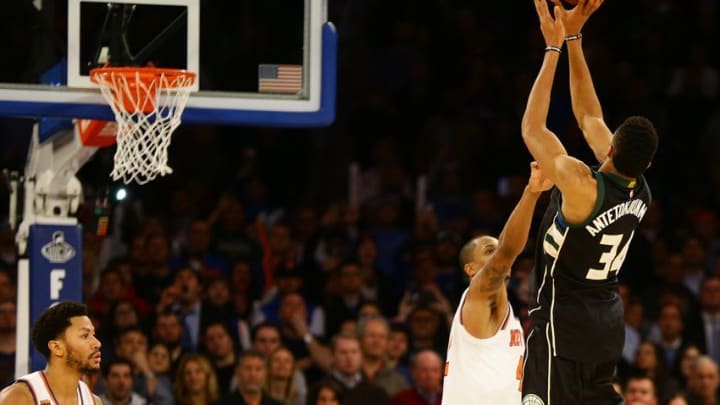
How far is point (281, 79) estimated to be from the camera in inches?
320

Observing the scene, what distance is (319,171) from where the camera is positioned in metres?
14.3

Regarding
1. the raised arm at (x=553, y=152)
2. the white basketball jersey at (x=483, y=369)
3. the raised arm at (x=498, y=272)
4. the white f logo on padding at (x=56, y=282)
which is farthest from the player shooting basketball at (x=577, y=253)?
the white f logo on padding at (x=56, y=282)

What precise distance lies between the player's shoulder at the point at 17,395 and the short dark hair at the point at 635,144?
3122 mm

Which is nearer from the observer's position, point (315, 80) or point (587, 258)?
point (587, 258)

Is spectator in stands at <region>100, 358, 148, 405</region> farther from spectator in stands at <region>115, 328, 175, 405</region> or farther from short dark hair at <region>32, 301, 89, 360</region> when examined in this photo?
short dark hair at <region>32, 301, 89, 360</region>

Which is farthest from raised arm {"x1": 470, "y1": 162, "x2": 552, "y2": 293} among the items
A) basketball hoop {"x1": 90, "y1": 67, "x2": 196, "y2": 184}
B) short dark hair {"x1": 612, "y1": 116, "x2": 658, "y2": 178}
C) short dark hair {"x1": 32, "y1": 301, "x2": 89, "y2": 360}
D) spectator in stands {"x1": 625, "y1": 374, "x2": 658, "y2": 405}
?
spectator in stands {"x1": 625, "y1": 374, "x2": 658, "y2": 405}

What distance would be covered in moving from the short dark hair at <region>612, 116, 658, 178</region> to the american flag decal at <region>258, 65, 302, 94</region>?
251 centimetres

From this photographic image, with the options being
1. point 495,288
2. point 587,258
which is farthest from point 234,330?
point 587,258

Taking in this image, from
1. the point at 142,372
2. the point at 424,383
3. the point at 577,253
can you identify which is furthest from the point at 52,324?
the point at 424,383

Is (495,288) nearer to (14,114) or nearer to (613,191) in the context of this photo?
(613,191)

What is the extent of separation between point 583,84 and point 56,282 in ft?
12.1

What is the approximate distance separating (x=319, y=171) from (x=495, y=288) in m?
7.43

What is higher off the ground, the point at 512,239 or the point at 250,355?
the point at 512,239

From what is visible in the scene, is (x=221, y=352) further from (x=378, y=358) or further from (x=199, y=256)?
(x=199, y=256)
